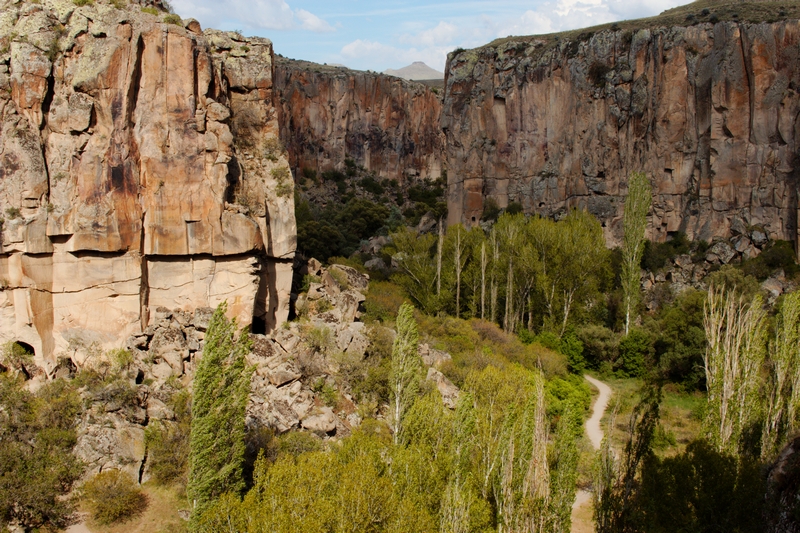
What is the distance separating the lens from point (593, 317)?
124ft

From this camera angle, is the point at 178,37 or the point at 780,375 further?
the point at 178,37

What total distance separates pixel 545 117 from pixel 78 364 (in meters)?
44.7

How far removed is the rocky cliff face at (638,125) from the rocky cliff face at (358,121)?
1824cm

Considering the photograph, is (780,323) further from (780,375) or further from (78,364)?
(78,364)

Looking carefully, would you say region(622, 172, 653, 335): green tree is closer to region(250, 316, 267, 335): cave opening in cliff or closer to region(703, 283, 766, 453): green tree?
region(703, 283, 766, 453): green tree

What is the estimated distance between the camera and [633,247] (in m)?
36.4

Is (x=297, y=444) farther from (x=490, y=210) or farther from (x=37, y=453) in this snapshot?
(x=490, y=210)

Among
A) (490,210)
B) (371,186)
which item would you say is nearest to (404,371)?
(490,210)

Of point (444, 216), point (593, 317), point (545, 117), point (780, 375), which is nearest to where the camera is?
point (780, 375)

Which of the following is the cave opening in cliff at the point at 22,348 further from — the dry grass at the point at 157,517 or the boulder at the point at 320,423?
the boulder at the point at 320,423

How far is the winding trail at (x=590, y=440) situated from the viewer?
2002 cm

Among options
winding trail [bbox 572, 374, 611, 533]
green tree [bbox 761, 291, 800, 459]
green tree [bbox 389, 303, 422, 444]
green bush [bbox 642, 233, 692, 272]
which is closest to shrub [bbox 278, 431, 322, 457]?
green tree [bbox 389, 303, 422, 444]

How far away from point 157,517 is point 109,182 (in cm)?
1018

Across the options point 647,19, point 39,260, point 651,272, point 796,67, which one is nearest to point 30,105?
point 39,260
